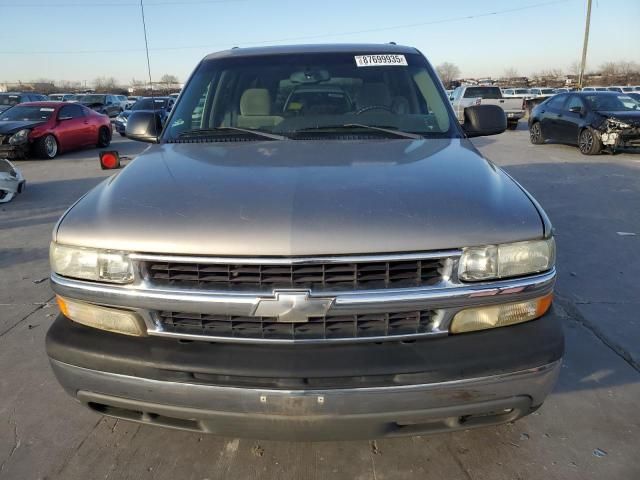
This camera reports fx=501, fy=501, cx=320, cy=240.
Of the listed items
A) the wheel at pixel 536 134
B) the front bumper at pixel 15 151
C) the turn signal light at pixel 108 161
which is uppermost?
the turn signal light at pixel 108 161

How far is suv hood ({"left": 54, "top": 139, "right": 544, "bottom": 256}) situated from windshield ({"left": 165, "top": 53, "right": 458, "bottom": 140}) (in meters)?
0.66

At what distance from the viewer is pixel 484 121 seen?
354 cm

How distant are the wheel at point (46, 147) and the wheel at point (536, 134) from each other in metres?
13.9

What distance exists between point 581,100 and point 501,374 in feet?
45.0

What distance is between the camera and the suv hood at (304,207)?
1.84 m

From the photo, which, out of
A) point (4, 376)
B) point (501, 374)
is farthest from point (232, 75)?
point (501, 374)

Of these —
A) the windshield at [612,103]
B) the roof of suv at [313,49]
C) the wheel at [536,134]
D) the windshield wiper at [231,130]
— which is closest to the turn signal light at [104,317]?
the windshield wiper at [231,130]

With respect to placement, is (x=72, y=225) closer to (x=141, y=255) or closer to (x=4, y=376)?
(x=141, y=255)

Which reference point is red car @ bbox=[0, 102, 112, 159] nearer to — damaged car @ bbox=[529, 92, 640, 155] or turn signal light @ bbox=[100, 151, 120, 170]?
turn signal light @ bbox=[100, 151, 120, 170]

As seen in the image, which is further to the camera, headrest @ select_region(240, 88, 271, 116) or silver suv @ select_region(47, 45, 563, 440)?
headrest @ select_region(240, 88, 271, 116)

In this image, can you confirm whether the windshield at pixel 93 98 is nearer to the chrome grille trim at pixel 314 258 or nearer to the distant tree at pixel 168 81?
the distant tree at pixel 168 81

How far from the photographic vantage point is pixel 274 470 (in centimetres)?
230

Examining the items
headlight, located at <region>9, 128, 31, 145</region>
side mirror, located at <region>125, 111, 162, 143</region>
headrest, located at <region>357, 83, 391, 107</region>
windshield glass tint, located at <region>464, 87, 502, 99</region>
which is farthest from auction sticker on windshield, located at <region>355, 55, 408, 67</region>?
windshield glass tint, located at <region>464, 87, 502, 99</region>

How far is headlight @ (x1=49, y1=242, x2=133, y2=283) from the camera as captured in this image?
1.95m
